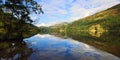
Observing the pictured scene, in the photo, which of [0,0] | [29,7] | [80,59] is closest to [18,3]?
[29,7]

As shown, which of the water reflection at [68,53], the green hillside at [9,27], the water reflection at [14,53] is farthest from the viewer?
the green hillside at [9,27]

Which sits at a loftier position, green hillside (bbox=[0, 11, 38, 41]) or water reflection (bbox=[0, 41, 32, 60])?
green hillside (bbox=[0, 11, 38, 41])

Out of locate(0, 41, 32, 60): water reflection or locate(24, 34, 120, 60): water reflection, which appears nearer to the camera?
locate(24, 34, 120, 60): water reflection

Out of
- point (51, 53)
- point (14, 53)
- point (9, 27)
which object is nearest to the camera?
point (14, 53)

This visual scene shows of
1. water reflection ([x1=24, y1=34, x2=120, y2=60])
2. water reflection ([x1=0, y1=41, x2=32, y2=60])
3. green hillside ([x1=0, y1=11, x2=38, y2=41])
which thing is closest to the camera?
water reflection ([x1=24, y1=34, x2=120, y2=60])

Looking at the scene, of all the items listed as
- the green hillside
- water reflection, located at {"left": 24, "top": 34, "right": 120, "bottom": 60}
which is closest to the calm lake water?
water reflection, located at {"left": 24, "top": 34, "right": 120, "bottom": 60}

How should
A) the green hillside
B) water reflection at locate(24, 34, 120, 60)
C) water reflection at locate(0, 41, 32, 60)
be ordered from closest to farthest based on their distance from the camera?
water reflection at locate(24, 34, 120, 60) < water reflection at locate(0, 41, 32, 60) < the green hillside

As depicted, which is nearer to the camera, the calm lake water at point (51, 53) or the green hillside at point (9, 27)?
the calm lake water at point (51, 53)

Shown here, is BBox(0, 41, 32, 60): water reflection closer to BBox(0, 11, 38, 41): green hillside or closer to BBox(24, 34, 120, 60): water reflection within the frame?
BBox(24, 34, 120, 60): water reflection

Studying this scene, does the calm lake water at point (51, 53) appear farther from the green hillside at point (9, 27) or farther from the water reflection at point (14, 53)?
the green hillside at point (9, 27)

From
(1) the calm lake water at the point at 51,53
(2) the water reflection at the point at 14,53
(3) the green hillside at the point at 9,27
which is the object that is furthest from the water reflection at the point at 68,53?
(3) the green hillside at the point at 9,27

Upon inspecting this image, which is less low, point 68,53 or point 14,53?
point 14,53

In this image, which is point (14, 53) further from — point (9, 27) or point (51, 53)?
point (9, 27)

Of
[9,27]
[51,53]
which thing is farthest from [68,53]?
[9,27]
